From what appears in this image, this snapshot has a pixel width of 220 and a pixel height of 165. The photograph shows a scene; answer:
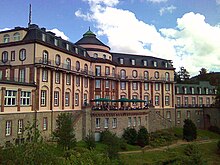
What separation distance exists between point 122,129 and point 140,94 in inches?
618

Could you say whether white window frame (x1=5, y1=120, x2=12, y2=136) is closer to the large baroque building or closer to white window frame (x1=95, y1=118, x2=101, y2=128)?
the large baroque building

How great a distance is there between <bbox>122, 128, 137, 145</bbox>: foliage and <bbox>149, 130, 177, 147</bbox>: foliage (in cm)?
285

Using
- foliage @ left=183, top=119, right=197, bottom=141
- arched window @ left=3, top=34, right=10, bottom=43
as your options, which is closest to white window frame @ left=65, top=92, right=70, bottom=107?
arched window @ left=3, top=34, right=10, bottom=43

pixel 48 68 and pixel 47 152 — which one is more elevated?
pixel 48 68

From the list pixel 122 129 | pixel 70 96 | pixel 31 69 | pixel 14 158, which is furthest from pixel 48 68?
pixel 14 158

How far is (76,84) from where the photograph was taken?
41.1 m

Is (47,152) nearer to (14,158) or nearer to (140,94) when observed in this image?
(14,158)

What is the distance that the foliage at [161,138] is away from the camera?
A: 3978 cm

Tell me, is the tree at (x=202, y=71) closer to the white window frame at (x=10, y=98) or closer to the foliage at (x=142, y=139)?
the foliage at (x=142, y=139)

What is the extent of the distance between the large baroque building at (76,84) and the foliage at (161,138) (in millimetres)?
2626

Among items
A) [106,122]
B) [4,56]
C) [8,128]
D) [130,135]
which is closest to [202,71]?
[130,135]

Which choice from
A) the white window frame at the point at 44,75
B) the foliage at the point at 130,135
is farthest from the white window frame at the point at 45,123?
the foliage at the point at 130,135

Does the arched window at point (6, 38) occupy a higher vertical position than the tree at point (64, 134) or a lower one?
higher

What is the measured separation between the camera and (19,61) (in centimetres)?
3306
